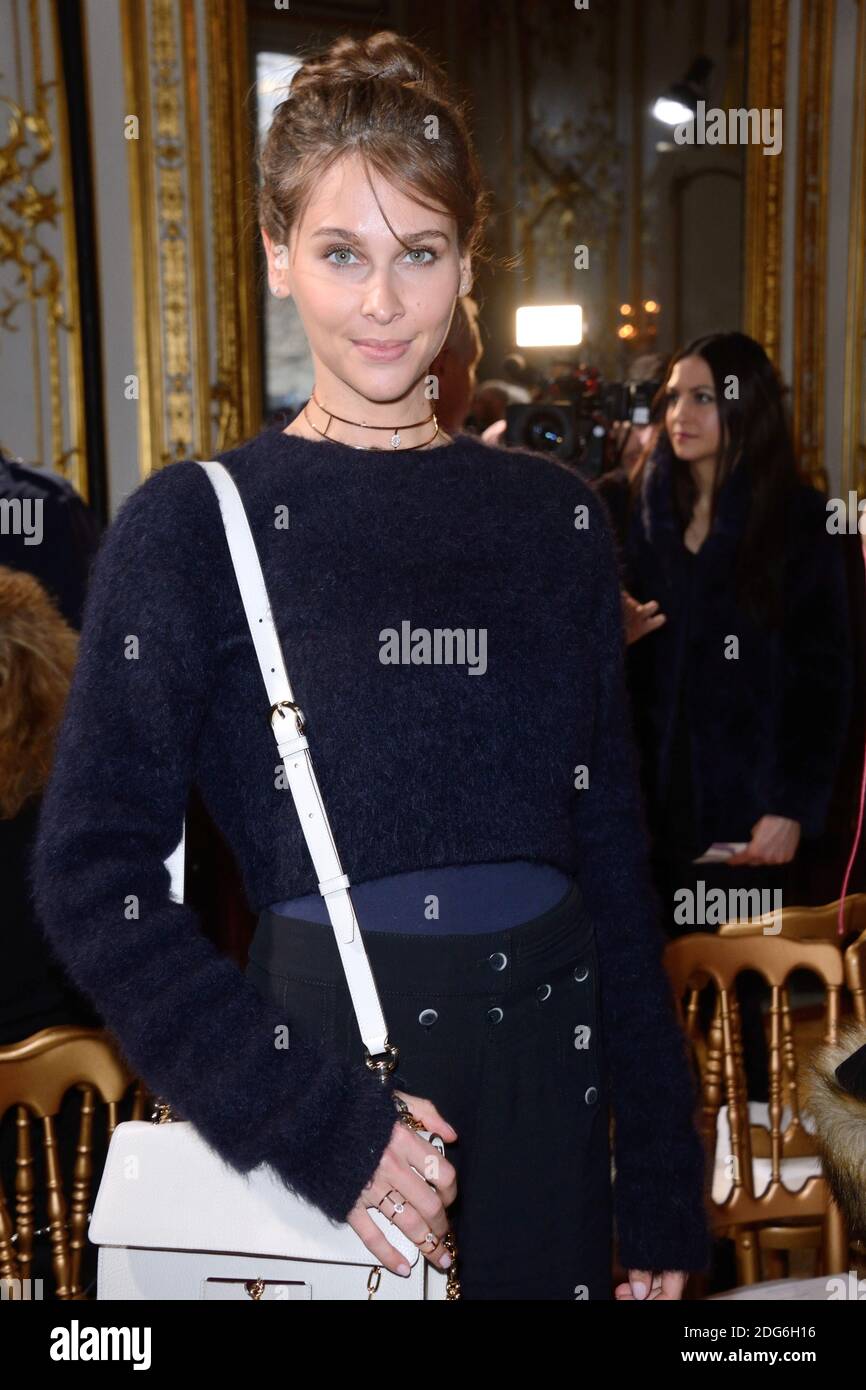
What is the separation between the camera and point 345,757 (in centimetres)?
108

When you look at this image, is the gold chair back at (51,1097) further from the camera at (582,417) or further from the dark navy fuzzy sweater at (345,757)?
the camera at (582,417)

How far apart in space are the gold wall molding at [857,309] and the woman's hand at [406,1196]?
4.66m

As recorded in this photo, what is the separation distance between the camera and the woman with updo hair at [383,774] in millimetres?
1002

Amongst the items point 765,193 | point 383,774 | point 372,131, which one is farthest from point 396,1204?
point 765,193

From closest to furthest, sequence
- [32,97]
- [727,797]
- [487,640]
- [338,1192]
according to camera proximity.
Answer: [338,1192], [487,640], [727,797], [32,97]

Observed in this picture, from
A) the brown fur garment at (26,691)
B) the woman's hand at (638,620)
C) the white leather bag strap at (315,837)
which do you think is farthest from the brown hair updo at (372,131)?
the woman's hand at (638,620)

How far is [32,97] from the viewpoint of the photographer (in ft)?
14.8

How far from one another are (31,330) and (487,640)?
151 inches

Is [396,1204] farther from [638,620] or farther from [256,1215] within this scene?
[638,620]

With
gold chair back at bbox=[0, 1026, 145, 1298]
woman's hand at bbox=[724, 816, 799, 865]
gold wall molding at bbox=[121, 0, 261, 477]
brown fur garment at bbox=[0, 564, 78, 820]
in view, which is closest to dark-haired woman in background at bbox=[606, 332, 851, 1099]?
woman's hand at bbox=[724, 816, 799, 865]

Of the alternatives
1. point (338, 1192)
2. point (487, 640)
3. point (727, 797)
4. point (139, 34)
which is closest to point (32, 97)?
point (139, 34)

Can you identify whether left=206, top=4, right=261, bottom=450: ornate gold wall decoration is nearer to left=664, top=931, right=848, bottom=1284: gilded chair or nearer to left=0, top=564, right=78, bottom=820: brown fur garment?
left=0, top=564, right=78, bottom=820: brown fur garment

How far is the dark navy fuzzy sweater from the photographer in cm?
100
